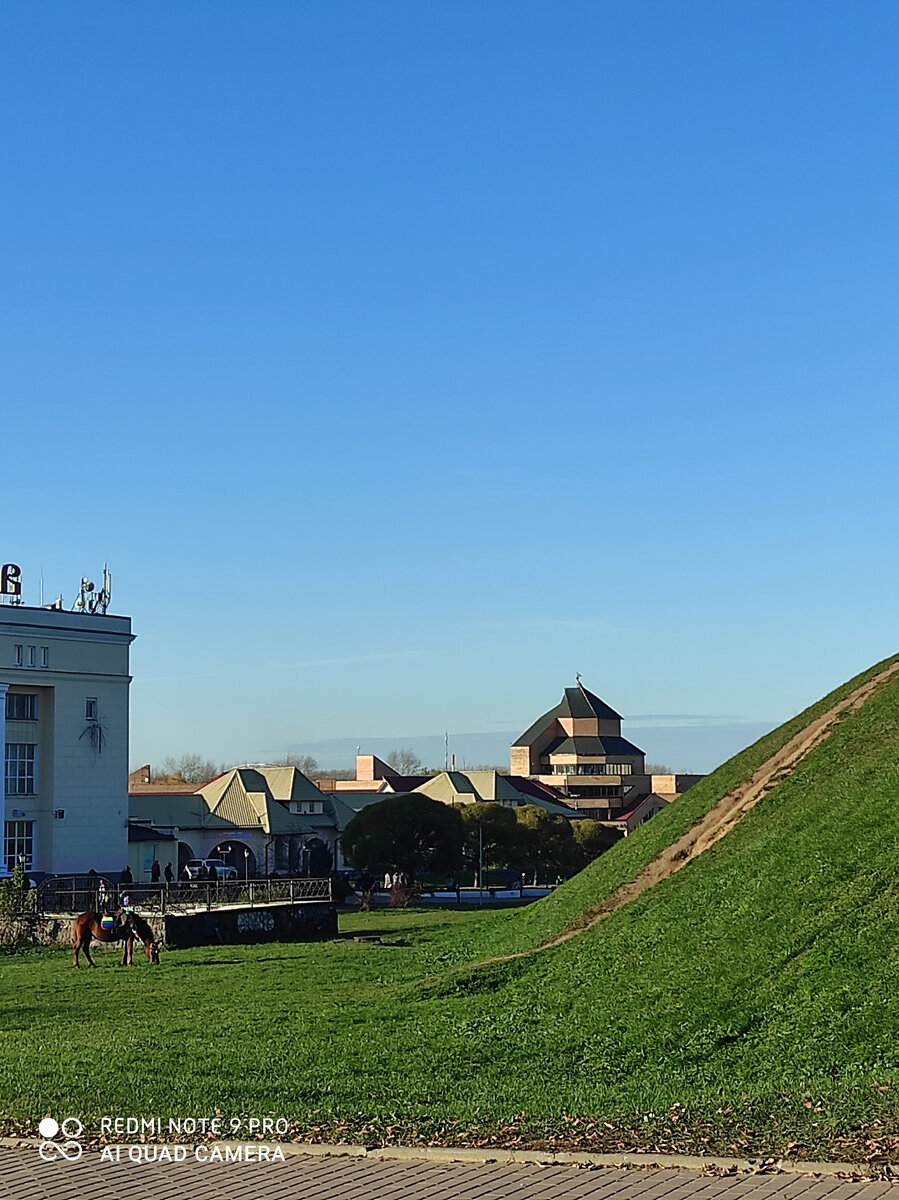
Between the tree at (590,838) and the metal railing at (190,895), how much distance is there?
38.3 meters

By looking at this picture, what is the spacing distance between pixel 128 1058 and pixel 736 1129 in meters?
6.94

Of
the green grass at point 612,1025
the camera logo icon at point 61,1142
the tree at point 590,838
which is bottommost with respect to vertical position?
the camera logo icon at point 61,1142

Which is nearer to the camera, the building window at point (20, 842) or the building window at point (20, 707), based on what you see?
the building window at point (20, 842)

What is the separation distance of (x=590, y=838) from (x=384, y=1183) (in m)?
69.1

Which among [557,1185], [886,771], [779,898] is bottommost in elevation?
[557,1185]

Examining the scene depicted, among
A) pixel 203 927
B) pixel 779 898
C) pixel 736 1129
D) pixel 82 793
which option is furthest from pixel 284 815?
pixel 736 1129

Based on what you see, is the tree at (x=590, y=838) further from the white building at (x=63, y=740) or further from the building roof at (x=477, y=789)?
the white building at (x=63, y=740)

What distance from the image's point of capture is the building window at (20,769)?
62062 mm

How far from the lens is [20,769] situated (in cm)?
6244

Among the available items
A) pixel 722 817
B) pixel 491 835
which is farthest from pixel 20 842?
pixel 722 817

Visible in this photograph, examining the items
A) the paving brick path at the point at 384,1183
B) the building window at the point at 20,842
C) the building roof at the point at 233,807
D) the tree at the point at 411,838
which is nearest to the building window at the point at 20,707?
the building window at the point at 20,842

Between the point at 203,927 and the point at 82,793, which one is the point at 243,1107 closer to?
the point at 203,927

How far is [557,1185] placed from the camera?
10.1m

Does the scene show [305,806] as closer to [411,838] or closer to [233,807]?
[233,807]
